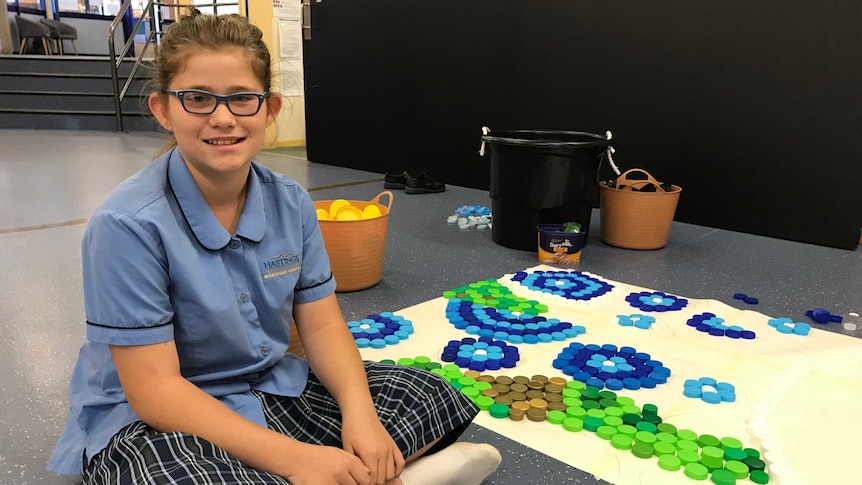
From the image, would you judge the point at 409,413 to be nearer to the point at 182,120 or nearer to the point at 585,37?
the point at 182,120

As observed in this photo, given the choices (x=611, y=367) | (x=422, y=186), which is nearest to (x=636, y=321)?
(x=611, y=367)

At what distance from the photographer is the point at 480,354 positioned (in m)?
1.53

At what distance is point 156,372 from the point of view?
850mm

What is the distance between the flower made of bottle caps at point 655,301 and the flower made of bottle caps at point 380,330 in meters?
0.67

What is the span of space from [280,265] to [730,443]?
0.85 meters

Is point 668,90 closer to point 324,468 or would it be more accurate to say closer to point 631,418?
point 631,418

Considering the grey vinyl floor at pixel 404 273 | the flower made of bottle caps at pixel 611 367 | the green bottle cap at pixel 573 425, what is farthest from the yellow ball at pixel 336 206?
the green bottle cap at pixel 573 425

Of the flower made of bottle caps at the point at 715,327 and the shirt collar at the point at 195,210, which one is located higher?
the shirt collar at the point at 195,210

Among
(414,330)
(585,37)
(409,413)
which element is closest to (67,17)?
(585,37)

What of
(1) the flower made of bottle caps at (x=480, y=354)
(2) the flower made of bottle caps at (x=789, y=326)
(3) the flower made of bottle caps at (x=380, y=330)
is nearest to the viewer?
(1) the flower made of bottle caps at (x=480, y=354)

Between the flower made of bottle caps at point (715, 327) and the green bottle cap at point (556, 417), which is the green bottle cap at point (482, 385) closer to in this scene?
the green bottle cap at point (556, 417)

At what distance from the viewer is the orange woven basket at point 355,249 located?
191 centimetres

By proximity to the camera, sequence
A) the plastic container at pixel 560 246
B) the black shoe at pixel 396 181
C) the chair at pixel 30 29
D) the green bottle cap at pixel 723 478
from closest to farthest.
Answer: the green bottle cap at pixel 723 478 → the plastic container at pixel 560 246 → the black shoe at pixel 396 181 → the chair at pixel 30 29

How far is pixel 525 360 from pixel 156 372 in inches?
35.7
